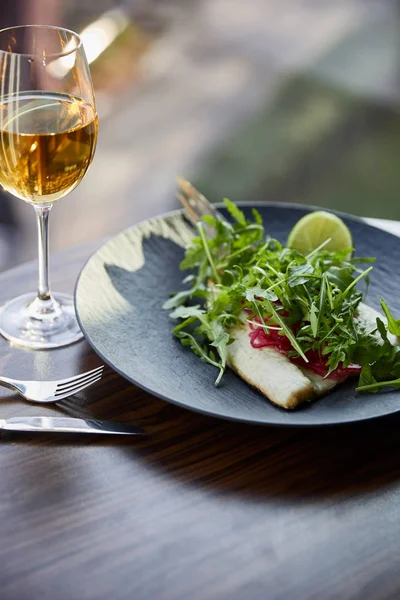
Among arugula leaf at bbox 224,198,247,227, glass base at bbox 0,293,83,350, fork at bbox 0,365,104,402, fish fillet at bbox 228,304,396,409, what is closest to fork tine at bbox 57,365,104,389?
fork at bbox 0,365,104,402

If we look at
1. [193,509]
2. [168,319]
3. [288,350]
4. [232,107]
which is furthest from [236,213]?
[232,107]

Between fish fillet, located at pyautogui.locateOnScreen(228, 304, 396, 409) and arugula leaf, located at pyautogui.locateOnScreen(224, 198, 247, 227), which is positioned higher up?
arugula leaf, located at pyautogui.locateOnScreen(224, 198, 247, 227)

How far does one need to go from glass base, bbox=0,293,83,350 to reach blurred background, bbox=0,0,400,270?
7.17 ft

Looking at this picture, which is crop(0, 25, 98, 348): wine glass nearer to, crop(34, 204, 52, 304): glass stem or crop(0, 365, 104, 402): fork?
crop(34, 204, 52, 304): glass stem

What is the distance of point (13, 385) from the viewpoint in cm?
131

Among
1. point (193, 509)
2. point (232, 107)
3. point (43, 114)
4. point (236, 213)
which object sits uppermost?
point (43, 114)

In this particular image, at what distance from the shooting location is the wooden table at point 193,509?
0.99 metres

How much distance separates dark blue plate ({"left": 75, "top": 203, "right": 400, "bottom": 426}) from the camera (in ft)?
4.04

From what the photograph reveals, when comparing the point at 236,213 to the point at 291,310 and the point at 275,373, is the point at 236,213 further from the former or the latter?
the point at 275,373

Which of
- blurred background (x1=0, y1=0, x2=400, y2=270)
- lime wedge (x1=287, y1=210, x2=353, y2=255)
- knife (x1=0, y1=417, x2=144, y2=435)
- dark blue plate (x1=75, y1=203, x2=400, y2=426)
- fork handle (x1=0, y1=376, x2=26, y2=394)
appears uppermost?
lime wedge (x1=287, y1=210, x2=353, y2=255)

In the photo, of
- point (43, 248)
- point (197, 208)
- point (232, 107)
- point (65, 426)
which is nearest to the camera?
point (65, 426)

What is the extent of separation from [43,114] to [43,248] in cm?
26

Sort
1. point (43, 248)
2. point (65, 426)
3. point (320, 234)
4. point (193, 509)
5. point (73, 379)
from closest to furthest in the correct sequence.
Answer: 1. point (193, 509)
2. point (65, 426)
3. point (73, 379)
4. point (43, 248)
5. point (320, 234)

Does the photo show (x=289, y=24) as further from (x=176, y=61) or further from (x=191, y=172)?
(x=191, y=172)
